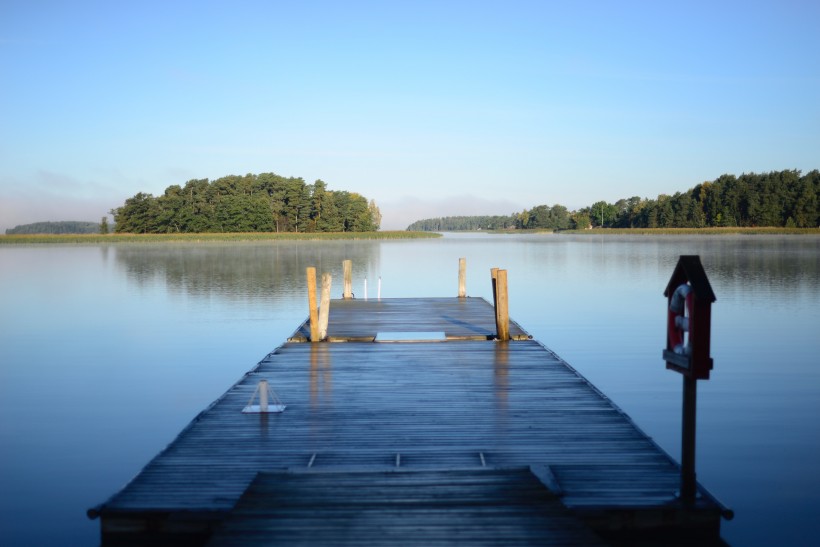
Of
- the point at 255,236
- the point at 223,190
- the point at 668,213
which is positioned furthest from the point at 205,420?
the point at 668,213

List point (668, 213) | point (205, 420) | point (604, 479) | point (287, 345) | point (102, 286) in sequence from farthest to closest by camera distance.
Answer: point (668, 213), point (102, 286), point (287, 345), point (205, 420), point (604, 479)

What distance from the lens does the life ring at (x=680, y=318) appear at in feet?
18.5

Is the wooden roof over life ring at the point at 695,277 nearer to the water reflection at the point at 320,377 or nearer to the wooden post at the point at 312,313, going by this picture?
the water reflection at the point at 320,377

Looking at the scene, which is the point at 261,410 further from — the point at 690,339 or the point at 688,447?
the point at 690,339

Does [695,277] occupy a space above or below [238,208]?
below

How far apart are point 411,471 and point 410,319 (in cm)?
1150

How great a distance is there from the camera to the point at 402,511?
201 inches

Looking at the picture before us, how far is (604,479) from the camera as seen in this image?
5.92 metres

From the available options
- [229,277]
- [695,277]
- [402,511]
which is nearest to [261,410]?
[402,511]

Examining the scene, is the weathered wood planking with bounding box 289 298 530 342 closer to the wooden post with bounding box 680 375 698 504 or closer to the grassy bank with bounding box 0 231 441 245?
the wooden post with bounding box 680 375 698 504

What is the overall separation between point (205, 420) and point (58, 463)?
6.47ft

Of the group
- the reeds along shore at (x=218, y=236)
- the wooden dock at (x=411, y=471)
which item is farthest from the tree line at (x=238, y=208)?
the wooden dock at (x=411, y=471)

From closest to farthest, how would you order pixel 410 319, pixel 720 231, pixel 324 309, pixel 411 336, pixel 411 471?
pixel 411 471 → pixel 324 309 → pixel 411 336 → pixel 410 319 → pixel 720 231

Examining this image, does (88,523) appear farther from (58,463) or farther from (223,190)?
(223,190)
